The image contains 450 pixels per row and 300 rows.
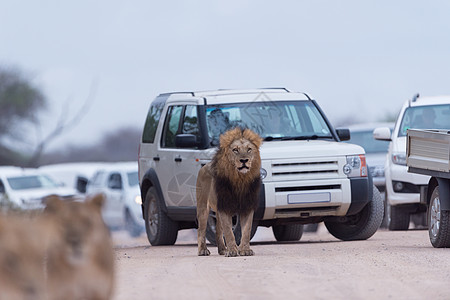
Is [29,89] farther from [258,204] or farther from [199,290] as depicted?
[199,290]

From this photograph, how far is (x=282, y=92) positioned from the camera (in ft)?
53.0

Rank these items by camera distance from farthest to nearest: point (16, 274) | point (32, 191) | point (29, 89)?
point (29, 89) → point (32, 191) → point (16, 274)

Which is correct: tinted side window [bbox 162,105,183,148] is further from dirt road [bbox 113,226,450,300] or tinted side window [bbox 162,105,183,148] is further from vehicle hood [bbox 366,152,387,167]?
vehicle hood [bbox 366,152,387,167]

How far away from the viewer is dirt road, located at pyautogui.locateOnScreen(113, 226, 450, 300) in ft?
30.0

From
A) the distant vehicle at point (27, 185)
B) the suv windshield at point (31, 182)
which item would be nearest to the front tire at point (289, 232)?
the distant vehicle at point (27, 185)

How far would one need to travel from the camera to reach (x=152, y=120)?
57.1ft

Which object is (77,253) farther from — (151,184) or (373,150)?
(373,150)

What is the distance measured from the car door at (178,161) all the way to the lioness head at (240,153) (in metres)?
2.10

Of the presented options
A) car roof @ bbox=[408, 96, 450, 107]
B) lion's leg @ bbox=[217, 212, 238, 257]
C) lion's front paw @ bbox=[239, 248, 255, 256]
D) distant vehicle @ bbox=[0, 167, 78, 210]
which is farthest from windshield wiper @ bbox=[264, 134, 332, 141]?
distant vehicle @ bbox=[0, 167, 78, 210]

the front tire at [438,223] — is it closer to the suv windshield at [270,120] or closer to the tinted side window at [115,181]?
the suv windshield at [270,120]

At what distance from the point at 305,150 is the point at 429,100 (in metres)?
4.88

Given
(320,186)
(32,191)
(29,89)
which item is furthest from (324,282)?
(29,89)

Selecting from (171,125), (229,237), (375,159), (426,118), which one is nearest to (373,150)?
(375,159)

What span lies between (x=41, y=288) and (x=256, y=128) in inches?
372
